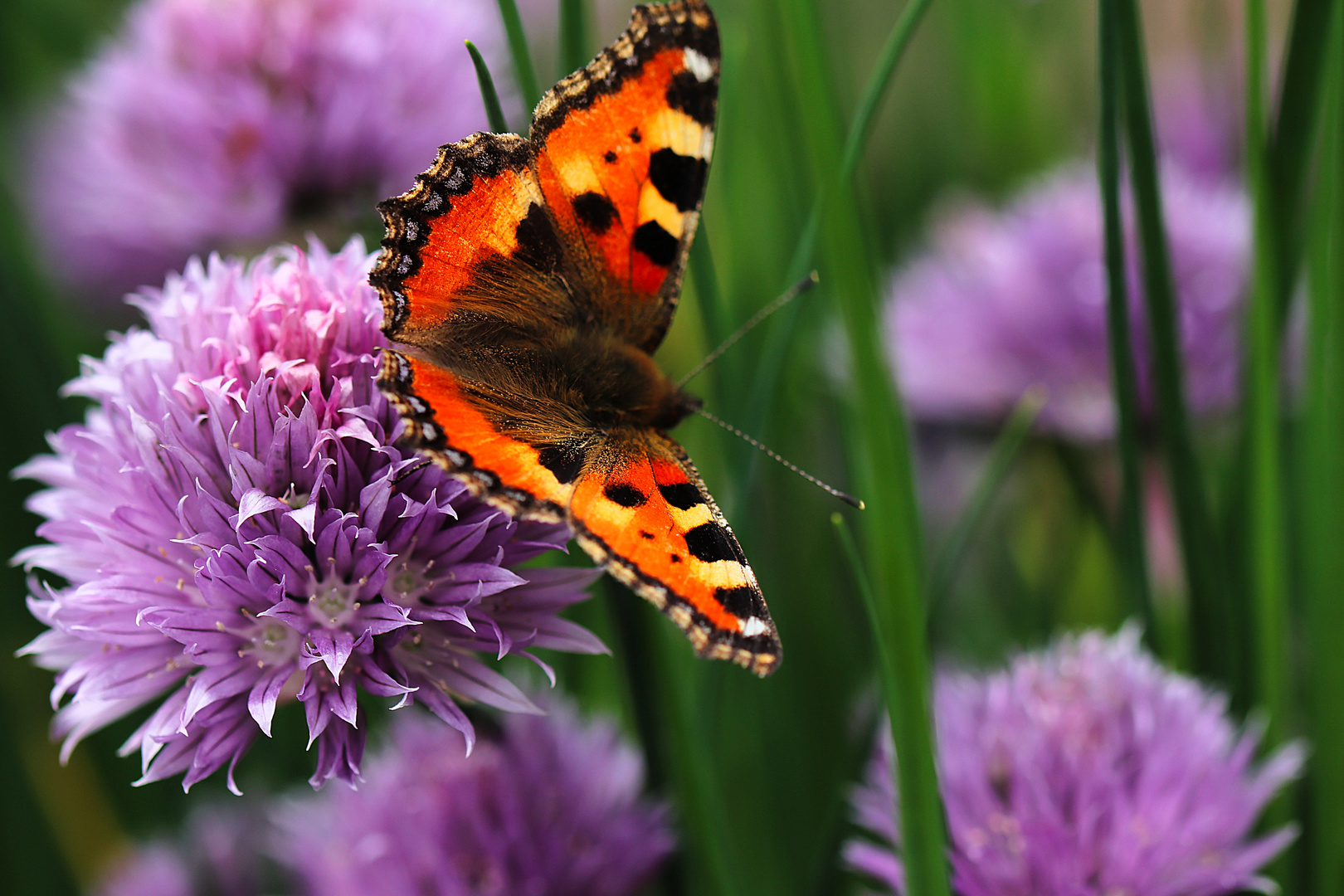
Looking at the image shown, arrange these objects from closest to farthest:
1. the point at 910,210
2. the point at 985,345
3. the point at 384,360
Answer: the point at 384,360 < the point at 985,345 < the point at 910,210

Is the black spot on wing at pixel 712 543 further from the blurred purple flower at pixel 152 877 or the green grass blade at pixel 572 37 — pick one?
the blurred purple flower at pixel 152 877

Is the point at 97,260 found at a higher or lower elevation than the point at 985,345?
lower


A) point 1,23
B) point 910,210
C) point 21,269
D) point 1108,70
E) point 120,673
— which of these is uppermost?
point 910,210

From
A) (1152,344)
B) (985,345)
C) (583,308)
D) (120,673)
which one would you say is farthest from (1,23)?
(1152,344)

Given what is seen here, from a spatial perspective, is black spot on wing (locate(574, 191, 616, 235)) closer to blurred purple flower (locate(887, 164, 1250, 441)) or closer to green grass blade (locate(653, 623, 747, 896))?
green grass blade (locate(653, 623, 747, 896))

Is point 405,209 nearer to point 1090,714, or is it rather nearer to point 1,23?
point 1090,714

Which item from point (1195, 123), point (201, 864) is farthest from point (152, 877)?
point (1195, 123)

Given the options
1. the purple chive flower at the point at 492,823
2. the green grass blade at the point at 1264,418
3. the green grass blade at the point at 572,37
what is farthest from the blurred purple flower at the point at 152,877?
the green grass blade at the point at 1264,418
